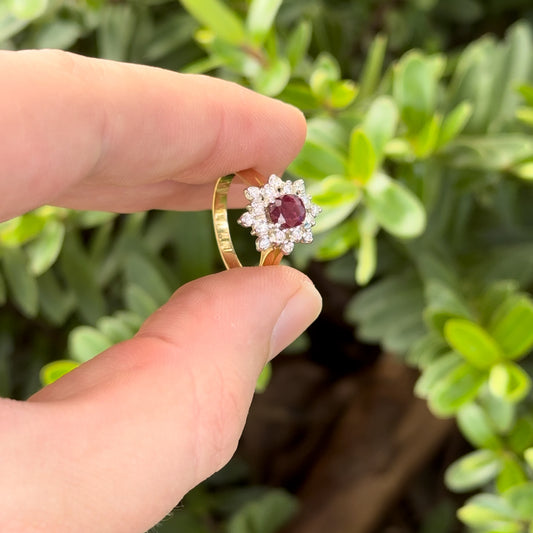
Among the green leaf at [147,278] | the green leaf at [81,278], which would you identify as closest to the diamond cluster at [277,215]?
the green leaf at [147,278]

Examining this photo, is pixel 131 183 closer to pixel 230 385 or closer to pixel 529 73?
pixel 230 385

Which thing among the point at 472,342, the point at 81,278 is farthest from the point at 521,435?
the point at 81,278

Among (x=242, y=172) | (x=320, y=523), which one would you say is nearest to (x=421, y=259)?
(x=242, y=172)

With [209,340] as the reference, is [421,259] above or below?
below

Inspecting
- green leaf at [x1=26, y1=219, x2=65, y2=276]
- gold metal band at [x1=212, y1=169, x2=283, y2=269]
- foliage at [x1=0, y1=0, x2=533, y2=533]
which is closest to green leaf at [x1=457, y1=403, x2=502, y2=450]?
foliage at [x1=0, y1=0, x2=533, y2=533]

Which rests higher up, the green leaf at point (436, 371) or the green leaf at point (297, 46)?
the green leaf at point (297, 46)

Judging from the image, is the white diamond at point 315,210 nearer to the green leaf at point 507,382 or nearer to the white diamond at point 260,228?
the white diamond at point 260,228
